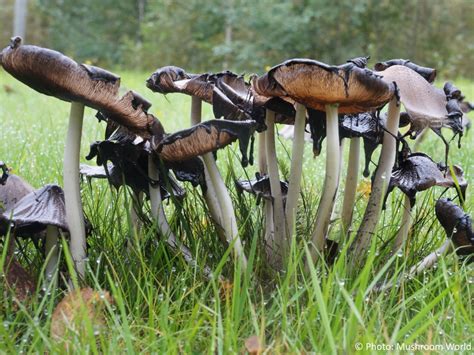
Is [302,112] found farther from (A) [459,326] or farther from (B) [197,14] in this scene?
(B) [197,14]

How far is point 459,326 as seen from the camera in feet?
3.95

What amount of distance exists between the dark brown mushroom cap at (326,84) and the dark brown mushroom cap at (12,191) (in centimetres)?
56

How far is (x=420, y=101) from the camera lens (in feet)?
4.33

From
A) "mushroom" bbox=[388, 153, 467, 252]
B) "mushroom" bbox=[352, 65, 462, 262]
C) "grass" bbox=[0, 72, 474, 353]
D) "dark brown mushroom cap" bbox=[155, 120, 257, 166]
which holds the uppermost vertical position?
"mushroom" bbox=[352, 65, 462, 262]

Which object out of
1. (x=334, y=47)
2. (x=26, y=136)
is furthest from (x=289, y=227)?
(x=334, y=47)

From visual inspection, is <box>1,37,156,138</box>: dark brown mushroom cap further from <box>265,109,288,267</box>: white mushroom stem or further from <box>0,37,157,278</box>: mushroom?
<box>265,109,288,267</box>: white mushroom stem

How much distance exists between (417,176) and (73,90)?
748 millimetres

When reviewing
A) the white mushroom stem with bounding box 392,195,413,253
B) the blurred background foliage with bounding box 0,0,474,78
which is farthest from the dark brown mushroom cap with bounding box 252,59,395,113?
the blurred background foliage with bounding box 0,0,474,78

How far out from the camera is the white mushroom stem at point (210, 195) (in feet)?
4.58

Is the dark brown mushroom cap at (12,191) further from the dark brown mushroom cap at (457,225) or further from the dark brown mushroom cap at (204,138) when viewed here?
the dark brown mushroom cap at (457,225)

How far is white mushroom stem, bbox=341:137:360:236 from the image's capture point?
1.47 meters

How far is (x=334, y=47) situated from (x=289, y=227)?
1212 centimetres

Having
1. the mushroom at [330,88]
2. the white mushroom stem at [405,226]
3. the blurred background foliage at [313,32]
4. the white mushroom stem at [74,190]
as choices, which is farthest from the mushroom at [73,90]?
the blurred background foliage at [313,32]

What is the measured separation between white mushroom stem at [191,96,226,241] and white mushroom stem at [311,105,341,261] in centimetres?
21
